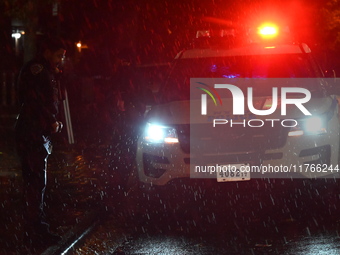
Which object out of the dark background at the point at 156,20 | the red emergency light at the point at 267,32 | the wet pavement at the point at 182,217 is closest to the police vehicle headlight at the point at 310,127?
the wet pavement at the point at 182,217

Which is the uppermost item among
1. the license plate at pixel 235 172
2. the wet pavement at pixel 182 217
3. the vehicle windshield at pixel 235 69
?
the vehicle windshield at pixel 235 69

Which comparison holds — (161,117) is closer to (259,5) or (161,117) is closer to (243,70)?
(243,70)

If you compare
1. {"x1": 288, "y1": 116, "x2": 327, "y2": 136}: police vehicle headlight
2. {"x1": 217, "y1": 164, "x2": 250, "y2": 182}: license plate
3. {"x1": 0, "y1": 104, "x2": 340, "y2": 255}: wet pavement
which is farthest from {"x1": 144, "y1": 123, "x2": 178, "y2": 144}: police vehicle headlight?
{"x1": 288, "y1": 116, "x2": 327, "y2": 136}: police vehicle headlight

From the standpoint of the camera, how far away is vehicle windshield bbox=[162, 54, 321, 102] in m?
8.81

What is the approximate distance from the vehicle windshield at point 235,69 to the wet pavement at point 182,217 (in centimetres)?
139

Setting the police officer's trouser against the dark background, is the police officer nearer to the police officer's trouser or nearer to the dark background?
the police officer's trouser

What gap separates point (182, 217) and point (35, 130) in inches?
86.0

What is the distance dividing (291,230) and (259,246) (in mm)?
704

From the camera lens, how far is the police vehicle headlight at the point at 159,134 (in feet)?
25.5

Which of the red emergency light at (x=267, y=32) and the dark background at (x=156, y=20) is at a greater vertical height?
the dark background at (x=156, y=20)

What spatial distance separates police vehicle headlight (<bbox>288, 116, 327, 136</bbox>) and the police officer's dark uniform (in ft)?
8.78

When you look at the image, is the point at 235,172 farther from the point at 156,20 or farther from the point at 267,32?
the point at 156,20

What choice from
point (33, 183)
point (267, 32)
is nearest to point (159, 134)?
point (33, 183)

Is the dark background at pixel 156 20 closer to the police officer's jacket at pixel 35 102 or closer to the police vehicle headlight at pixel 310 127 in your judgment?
the police vehicle headlight at pixel 310 127
